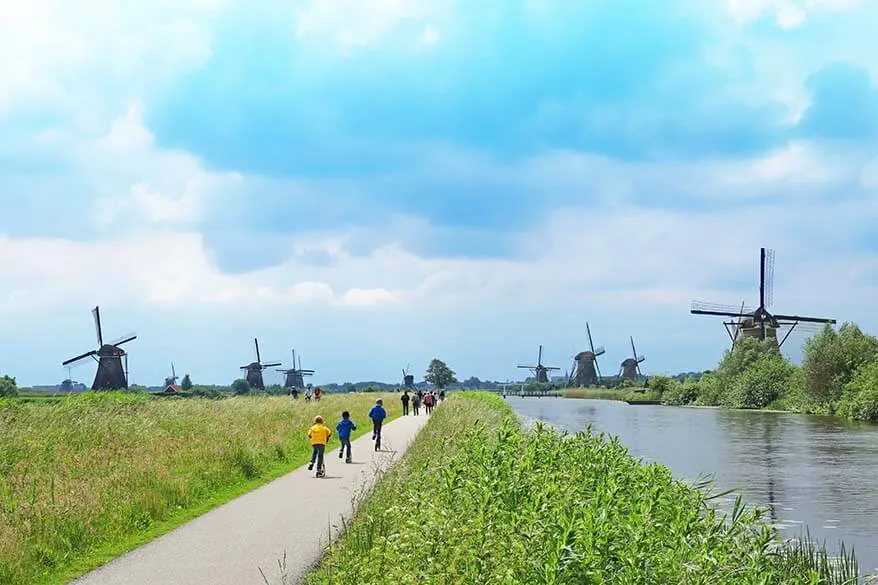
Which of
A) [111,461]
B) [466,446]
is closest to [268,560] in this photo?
[466,446]

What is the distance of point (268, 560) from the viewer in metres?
12.0

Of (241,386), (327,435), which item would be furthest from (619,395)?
(327,435)

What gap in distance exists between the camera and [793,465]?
1231 inches

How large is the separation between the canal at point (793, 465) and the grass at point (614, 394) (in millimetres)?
61086

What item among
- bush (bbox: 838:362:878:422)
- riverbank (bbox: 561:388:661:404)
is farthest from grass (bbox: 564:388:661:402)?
bush (bbox: 838:362:878:422)

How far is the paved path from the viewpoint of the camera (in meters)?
11.2

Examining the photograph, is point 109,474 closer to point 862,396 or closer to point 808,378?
point 862,396

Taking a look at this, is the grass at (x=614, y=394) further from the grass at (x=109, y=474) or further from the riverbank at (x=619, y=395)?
the grass at (x=109, y=474)

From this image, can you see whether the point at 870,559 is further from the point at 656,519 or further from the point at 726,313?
the point at 726,313

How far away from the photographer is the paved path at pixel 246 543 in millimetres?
11242

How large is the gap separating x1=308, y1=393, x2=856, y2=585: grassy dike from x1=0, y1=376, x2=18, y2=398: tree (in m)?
92.9

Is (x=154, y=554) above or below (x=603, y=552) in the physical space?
below

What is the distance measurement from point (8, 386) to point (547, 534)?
103m

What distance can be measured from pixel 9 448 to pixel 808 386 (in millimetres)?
63070
